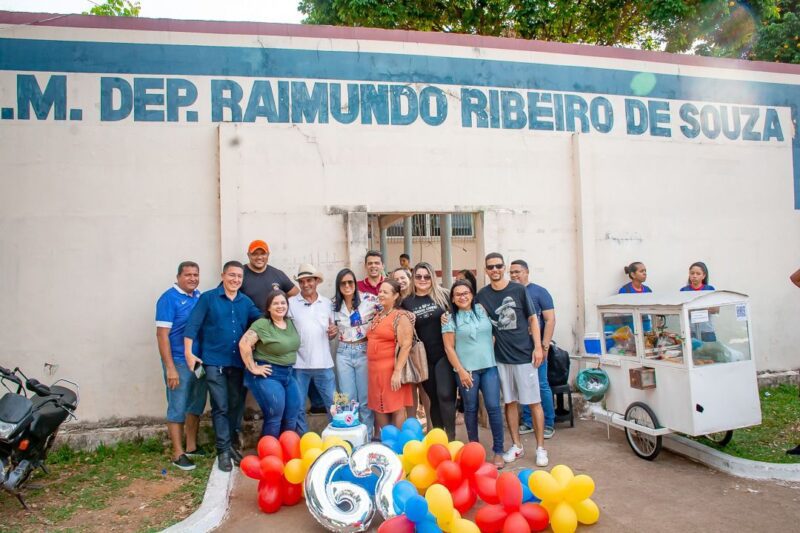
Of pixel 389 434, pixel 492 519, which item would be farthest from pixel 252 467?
pixel 492 519

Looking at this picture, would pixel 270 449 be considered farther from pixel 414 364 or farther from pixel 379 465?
pixel 414 364

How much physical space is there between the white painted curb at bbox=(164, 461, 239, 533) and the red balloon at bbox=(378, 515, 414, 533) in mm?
1358

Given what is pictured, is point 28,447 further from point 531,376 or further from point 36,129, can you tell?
point 531,376

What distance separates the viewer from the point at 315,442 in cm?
451

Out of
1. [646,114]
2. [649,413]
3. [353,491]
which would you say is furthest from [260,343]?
[646,114]

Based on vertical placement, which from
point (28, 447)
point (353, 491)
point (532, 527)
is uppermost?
point (28, 447)

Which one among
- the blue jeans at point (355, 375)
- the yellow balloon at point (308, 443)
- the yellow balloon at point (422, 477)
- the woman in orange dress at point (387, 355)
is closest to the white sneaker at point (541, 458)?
the woman in orange dress at point (387, 355)

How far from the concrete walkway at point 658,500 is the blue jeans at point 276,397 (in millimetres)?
539

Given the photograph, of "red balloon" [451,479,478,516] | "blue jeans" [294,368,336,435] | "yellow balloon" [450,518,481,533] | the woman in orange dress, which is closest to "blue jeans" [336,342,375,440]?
"blue jeans" [294,368,336,435]

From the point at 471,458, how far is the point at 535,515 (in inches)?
21.5

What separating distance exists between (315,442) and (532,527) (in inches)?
66.9

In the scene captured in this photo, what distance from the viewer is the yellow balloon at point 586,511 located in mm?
3920

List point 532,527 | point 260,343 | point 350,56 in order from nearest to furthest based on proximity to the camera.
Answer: point 532,527, point 260,343, point 350,56

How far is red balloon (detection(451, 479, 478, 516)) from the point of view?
4.08 meters
